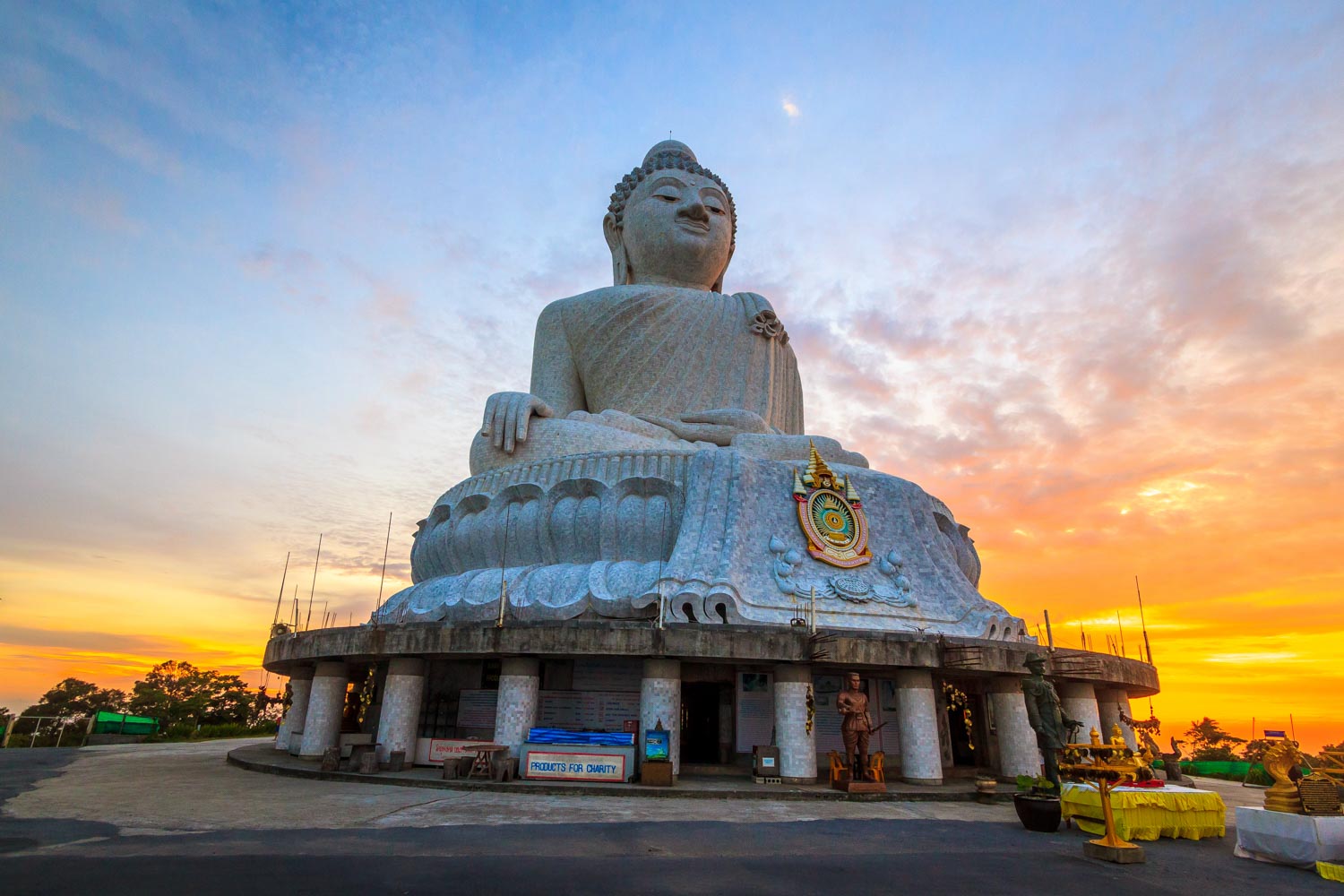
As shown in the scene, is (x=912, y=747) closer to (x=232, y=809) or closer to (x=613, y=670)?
(x=613, y=670)

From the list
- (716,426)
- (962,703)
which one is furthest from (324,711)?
(962,703)

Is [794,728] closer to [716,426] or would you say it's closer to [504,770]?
[504,770]

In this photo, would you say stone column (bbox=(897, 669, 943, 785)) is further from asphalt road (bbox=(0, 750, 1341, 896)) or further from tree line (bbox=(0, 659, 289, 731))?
tree line (bbox=(0, 659, 289, 731))

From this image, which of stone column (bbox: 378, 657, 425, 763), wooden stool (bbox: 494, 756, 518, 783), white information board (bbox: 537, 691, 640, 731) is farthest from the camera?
white information board (bbox: 537, 691, 640, 731)

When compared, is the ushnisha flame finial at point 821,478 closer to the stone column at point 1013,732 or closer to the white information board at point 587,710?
the stone column at point 1013,732

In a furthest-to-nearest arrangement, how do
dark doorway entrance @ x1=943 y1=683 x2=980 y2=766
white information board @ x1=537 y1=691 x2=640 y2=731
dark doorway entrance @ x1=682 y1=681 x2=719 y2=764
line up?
dark doorway entrance @ x1=943 y1=683 x2=980 y2=766, dark doorway entrance @ x1=682 y1=681 x2=719 y2=764, white information board @ x1=537 y1=691 x2=640 y2=731

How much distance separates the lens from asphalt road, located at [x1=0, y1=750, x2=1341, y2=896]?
471 cm

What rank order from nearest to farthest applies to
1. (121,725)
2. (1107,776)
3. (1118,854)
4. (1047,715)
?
1. (1118,854)
2. (1107,776)
3. (1047,715)
4. (121,725)

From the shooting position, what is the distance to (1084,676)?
471 inches

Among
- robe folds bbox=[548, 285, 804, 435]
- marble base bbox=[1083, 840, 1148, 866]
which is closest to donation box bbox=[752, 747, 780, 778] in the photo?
marble base bbox=[1083, 840, 1148, 866]

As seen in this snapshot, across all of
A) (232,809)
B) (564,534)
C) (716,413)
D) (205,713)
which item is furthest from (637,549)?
(205,713)

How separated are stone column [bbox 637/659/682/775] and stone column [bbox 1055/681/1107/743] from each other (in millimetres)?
6876

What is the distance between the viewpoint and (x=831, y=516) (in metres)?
13.5

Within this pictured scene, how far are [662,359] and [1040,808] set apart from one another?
13031 millimetres
